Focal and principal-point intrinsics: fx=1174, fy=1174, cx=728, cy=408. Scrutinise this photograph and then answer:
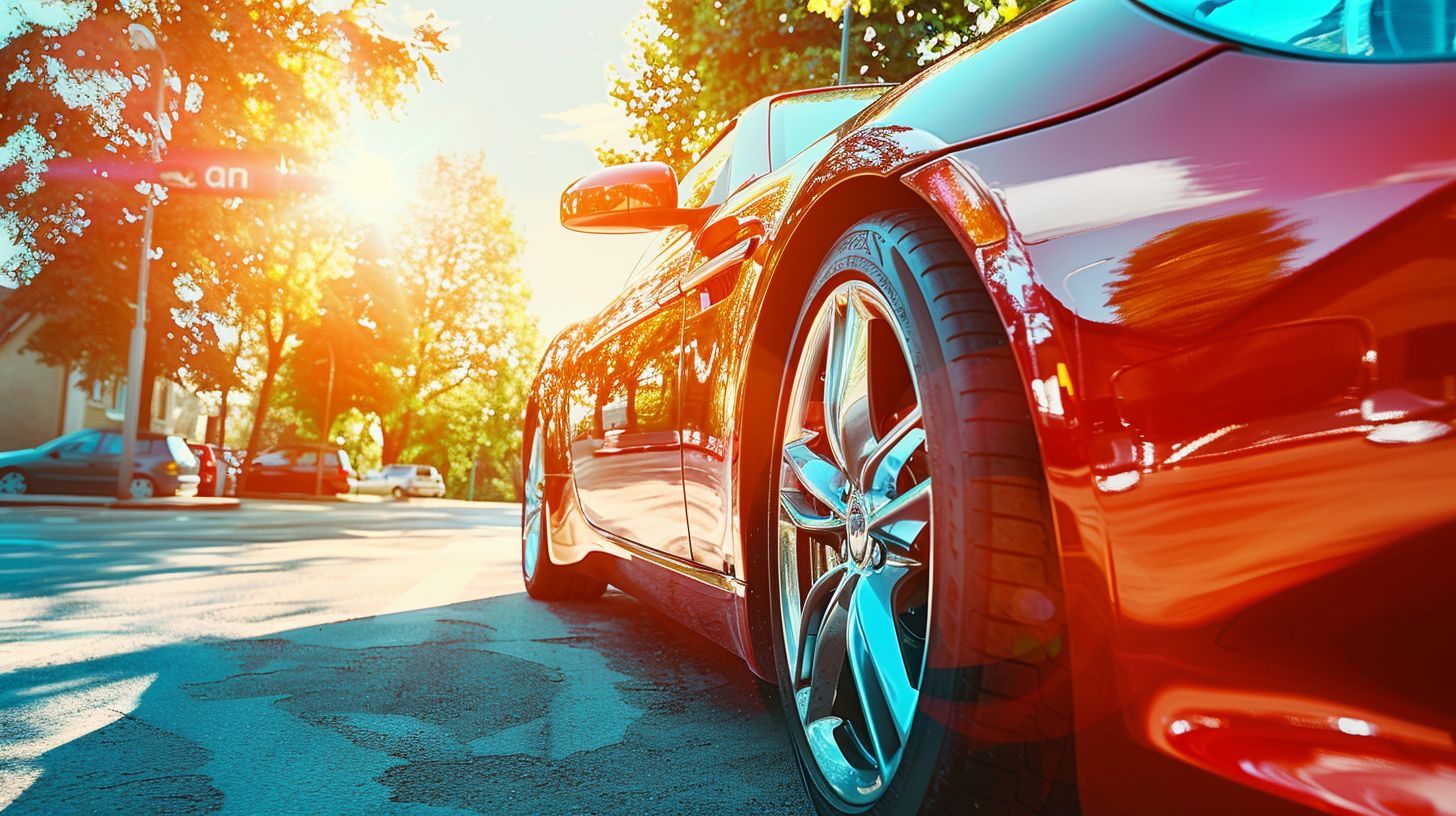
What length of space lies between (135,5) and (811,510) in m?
23.4

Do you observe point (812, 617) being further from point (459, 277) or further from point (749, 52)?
point (459, 277)

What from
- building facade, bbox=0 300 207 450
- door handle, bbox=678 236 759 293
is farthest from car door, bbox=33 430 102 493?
door handle, bbox=678 236 759 293

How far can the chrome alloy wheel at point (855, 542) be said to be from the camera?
1588 millimetres

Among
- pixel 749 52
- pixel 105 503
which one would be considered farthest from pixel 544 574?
pixel 105 503

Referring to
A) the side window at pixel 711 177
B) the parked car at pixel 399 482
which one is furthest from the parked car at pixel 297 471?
the side window at pixel 711 177

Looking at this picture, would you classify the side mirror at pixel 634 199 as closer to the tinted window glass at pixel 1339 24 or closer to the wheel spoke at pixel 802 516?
the wheel spoke at pixel 802 516

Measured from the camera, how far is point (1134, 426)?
1115 millimetres

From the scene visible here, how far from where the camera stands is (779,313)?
2.14 meters

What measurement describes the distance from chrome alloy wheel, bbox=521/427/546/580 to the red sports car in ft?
9.31

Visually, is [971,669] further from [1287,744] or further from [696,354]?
[696,354]

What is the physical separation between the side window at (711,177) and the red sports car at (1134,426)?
1.10 m

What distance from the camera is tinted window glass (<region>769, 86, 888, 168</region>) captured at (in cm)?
293

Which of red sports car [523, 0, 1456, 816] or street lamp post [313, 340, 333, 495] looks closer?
red sports car [523, 0, 1456, 816]

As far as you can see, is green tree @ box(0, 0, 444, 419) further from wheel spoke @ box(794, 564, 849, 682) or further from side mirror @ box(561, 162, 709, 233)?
wheel spoke @ box(794, 564, 849, 682)
